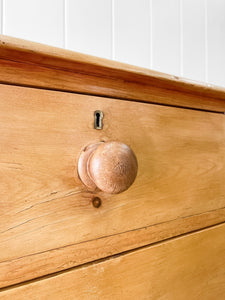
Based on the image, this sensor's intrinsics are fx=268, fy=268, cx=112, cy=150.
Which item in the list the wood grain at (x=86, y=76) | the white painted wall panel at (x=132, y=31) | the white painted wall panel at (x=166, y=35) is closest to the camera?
the wood grain at (x=86, y=76)

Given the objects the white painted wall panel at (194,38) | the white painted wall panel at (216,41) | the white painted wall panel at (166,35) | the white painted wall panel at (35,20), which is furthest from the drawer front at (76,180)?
the white painted wall panel at (216,41)

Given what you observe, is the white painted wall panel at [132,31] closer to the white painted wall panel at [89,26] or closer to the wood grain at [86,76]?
the white painted wall panel at [89,26]

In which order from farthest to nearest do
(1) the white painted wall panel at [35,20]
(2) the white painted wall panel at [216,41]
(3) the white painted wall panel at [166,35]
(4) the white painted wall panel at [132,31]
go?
(2) the white painted wall panel at [216,41]
(3) the white painted wall panel at [166,35]
(4) the white painted wall panel at [132,31]
(1) the white painted wall panel at [35,20]

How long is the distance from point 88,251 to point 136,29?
798 millimetres

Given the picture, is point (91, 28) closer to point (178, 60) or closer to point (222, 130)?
point (178, 60)

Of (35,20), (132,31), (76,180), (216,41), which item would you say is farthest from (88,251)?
(216,41)

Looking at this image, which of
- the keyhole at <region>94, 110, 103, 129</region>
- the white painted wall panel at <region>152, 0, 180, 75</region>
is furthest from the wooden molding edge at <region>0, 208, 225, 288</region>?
the white painted wall panel at <region>152, 0, 180, 75</region>

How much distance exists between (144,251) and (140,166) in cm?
12

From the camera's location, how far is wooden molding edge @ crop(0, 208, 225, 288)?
285 millimetres

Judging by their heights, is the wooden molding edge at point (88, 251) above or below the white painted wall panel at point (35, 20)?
below

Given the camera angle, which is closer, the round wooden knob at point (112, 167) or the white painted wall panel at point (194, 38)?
the round wooden knob at point (112, 167)

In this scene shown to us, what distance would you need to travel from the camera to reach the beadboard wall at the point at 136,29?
2.32 feet

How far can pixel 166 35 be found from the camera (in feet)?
3.30

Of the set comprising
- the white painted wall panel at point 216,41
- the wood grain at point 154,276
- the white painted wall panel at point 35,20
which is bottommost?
the wood grain at point 154,276
